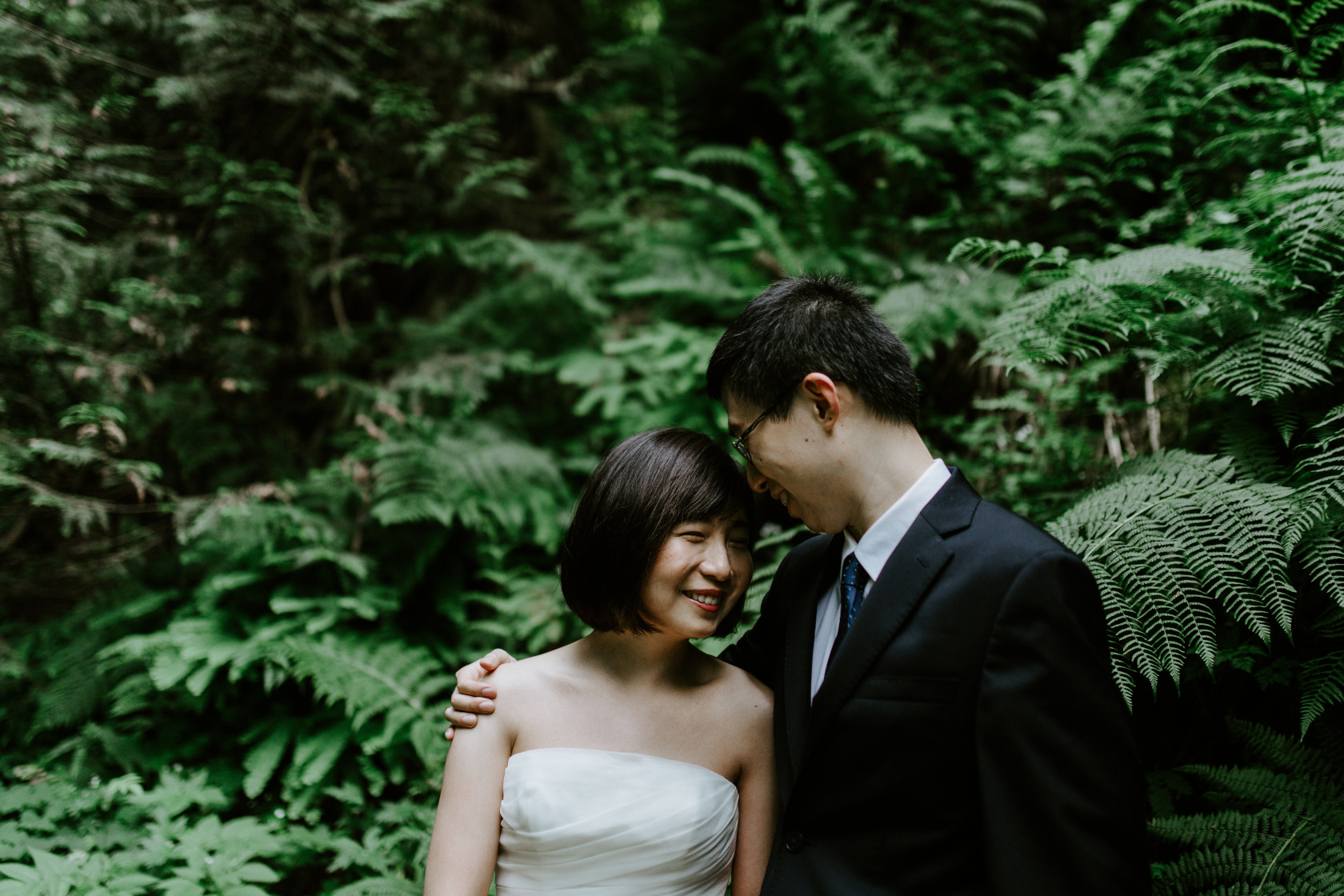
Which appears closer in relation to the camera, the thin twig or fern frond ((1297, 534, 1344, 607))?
fern frond ((1297, 534, 1344, 607))

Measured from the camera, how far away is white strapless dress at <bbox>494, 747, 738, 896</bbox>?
1819mm

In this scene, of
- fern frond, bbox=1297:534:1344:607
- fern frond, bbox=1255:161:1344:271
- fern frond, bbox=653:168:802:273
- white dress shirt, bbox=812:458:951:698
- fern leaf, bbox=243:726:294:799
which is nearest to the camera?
white dress shirt, bbox=812:458:951:698

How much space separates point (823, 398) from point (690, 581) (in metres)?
0.60

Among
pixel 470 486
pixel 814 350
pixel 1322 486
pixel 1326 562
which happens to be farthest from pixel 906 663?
pixel 470 486

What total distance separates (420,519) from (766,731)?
9.57 feet

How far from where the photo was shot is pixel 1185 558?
203 centimetres

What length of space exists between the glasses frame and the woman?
0.35ft

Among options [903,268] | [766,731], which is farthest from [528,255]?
[766,731]

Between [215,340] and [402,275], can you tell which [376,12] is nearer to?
[402,275]

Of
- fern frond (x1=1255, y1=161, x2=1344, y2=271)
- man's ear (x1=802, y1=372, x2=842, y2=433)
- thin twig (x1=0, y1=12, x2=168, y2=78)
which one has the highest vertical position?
thin twig (x1=0, y1=12, x2=168, y2=78)

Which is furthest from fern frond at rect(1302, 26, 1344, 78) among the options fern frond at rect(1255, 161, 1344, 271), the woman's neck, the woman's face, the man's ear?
the woman's neck

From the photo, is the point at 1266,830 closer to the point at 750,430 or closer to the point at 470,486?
the point at 750,430

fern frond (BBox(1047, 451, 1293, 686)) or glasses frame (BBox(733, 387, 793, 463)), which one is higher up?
glasses frame (BBox(733, 387, 793, 463))

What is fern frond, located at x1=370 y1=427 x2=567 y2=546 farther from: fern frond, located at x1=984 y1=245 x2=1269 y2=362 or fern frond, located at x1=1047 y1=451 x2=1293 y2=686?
fern frond, located at x1=1047 y1=451 x2=1293 y2=686
